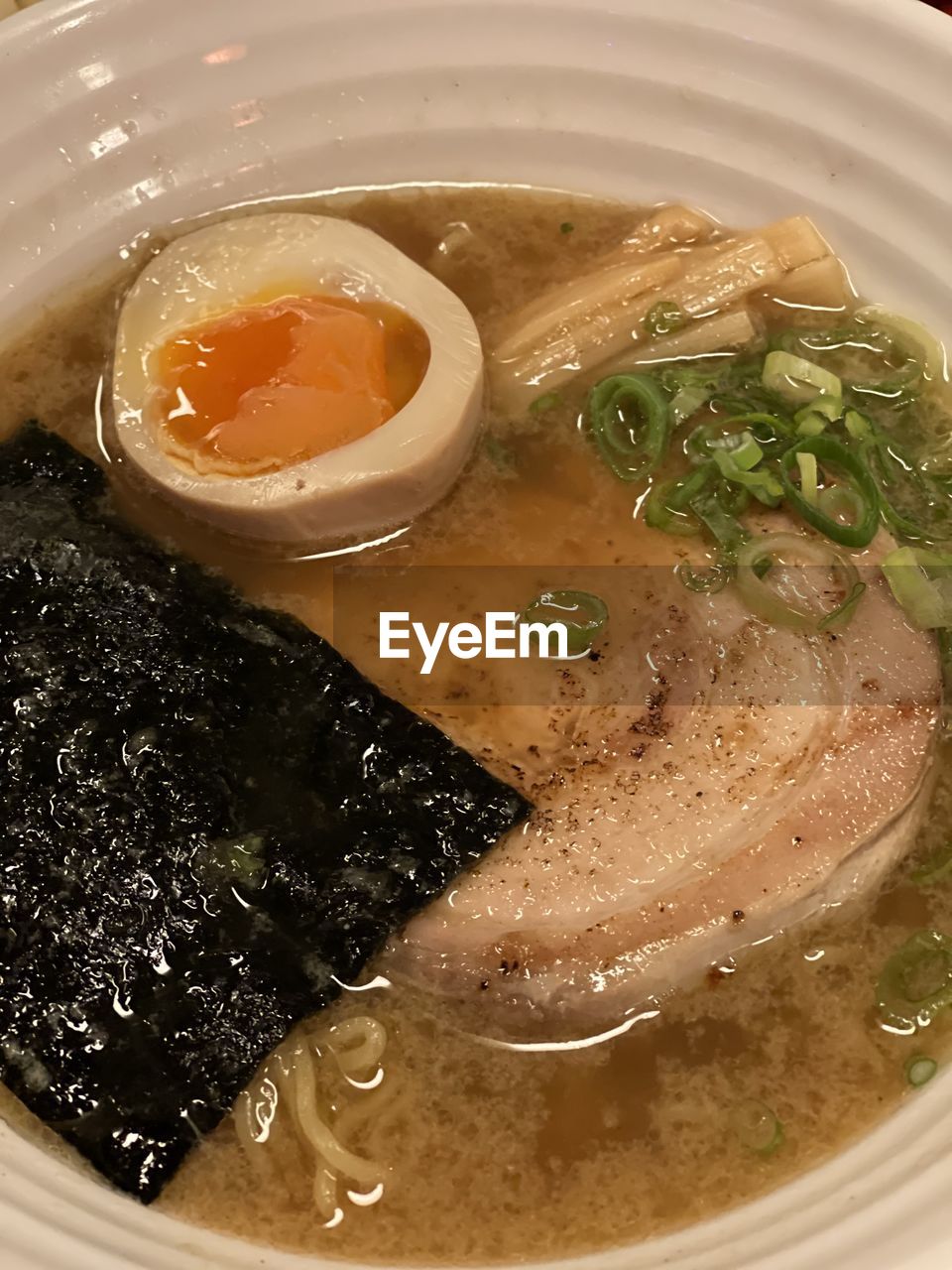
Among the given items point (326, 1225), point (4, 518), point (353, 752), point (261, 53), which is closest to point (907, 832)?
point (353, 752)

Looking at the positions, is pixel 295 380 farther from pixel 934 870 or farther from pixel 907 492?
pixel 934 870

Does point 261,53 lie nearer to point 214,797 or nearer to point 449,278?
point 449,278

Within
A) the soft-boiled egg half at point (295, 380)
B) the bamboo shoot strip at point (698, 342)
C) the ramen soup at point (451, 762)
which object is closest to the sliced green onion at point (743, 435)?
the ramen soup at point (451, 762)

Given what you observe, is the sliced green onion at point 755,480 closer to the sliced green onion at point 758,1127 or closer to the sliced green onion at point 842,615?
the sliced green onion at point 842,615

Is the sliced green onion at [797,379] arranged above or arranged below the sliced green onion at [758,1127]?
above

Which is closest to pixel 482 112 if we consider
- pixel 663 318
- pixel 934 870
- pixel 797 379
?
pixel 663 318

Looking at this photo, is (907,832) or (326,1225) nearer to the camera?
(326,1225)
